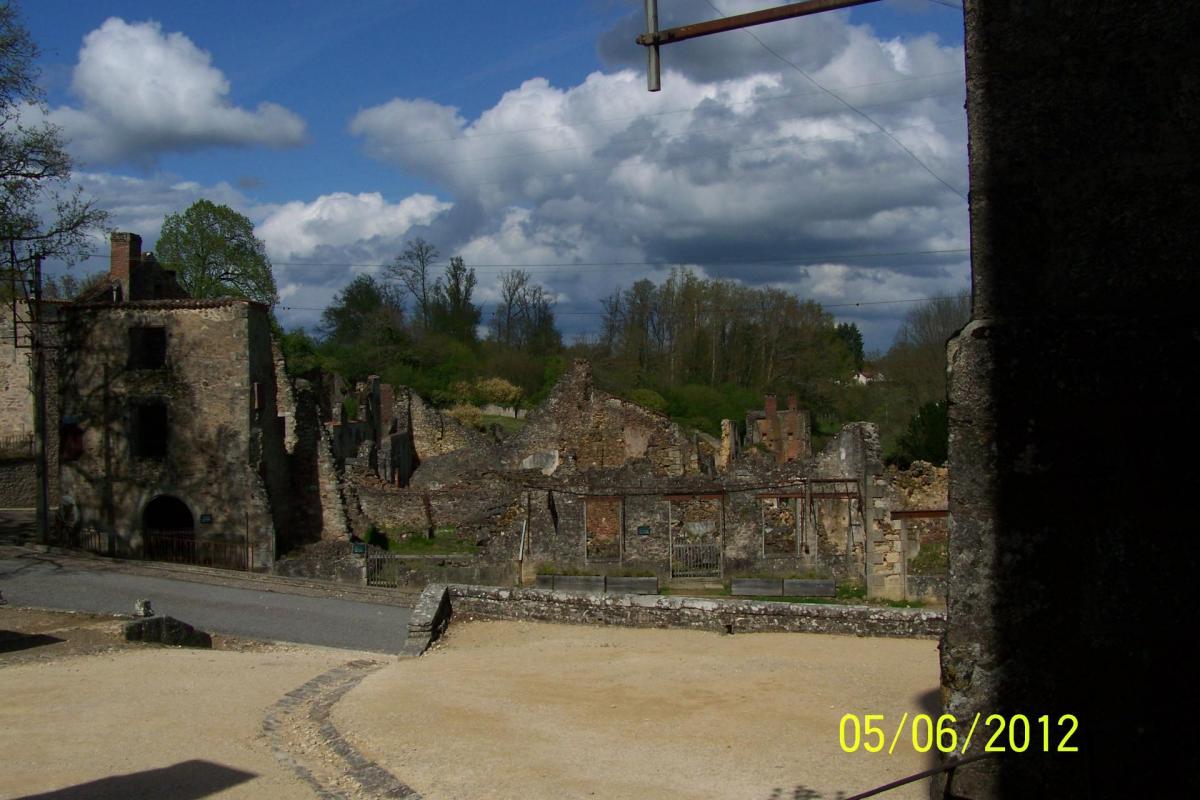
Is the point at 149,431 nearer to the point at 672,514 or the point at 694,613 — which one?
the point at 672,514

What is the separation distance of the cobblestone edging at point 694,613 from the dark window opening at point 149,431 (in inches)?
701

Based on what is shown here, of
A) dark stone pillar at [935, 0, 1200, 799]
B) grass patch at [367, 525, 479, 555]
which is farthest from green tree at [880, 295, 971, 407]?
dark stone pillar at [935, 0, 1200, 799]

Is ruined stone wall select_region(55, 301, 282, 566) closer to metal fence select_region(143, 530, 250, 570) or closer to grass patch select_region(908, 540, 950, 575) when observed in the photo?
metal fence select_region(143, 530, 250, 570)

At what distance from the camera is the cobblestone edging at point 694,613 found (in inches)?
520

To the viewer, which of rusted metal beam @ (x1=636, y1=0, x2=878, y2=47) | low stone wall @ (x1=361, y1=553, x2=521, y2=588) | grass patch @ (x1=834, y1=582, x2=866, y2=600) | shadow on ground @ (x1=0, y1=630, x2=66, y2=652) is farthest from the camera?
low stone wall @ (x1=361, y1=553, x2=521, y2=588)

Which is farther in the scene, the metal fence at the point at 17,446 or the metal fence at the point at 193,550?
the metal fence at the point at 17,446

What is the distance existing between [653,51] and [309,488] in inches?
1018

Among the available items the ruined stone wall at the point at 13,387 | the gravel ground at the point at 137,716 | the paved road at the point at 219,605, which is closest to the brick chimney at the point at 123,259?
the ruined stone wall at the point at 13,387

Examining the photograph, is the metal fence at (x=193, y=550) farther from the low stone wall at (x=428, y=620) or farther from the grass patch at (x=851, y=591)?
the grass patch at (x=851, y=591)

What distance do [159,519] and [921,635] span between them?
2430 centimetres

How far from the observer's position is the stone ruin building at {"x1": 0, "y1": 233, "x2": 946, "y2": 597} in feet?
77.7

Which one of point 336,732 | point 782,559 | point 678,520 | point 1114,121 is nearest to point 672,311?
point 678,520

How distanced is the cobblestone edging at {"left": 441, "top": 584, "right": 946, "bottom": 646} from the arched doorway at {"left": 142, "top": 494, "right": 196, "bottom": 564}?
52.2 feet

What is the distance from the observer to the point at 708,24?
6.40m
